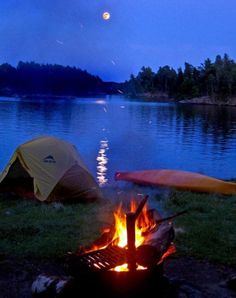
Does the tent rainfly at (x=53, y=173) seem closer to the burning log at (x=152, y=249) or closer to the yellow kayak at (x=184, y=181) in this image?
the yellow kayak at (x=184, y=181)

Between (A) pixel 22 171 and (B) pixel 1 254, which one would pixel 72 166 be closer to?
(A) pixel 22 171

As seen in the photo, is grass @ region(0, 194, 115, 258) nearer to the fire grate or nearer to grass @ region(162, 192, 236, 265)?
grass @ region(162, 192, 236, 265)

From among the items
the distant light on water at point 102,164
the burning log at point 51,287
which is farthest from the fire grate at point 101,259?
the distant light on water at point 102,164

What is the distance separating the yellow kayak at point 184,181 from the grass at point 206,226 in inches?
37.4

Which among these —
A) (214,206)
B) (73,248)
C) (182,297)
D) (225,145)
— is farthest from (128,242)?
(225,145)

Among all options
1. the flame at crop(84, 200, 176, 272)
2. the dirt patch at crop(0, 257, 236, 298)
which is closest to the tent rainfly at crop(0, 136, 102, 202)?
the dirt patch at crop(0, 257, 236, 298)

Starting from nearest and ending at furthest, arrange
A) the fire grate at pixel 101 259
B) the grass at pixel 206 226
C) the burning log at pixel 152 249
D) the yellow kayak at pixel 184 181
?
the fire grate at pixel 101 259 → the burning log at pixel 152 249 → the grass at pixel 206 226 → the yellow kayak at pixel 184 181

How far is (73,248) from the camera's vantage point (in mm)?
9219

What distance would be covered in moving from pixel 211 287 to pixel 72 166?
8193mm

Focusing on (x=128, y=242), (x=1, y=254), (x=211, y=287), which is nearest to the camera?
(x=128, y=242)

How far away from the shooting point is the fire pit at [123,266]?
6086 millimetres

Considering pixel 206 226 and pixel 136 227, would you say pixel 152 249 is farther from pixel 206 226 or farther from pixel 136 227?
pixel 206 226

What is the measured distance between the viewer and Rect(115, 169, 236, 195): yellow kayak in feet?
53.0

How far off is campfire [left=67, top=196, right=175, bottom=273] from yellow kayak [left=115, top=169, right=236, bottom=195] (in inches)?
386
